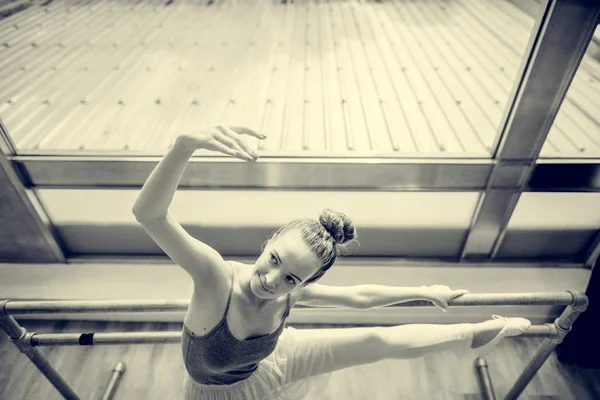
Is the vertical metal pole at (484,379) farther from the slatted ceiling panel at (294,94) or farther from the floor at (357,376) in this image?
the slatted ceiling panel at (294,94)

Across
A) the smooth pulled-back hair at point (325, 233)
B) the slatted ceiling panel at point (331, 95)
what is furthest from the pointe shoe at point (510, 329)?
the slatted ceiling panel at point (331, 95)

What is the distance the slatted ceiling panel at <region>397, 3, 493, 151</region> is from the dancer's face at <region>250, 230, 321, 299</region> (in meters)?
1.56

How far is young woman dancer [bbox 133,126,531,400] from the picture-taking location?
103cm

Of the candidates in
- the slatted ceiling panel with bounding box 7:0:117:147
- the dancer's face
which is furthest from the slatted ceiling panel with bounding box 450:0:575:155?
the slatted ceiling panel with bounding box 7:0:117:147

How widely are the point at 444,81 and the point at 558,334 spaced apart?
1.99 metres

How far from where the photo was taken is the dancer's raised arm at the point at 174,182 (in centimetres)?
97

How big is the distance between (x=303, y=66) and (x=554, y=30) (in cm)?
199

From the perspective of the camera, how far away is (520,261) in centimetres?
257

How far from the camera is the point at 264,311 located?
127 cm

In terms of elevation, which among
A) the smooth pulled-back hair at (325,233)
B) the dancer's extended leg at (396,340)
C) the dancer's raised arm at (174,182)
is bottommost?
the dancer's extended leg at (396,340)

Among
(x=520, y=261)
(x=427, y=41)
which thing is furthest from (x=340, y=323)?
(x=427, y=41)

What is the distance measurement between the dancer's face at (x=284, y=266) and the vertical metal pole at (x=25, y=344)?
3.48 feet

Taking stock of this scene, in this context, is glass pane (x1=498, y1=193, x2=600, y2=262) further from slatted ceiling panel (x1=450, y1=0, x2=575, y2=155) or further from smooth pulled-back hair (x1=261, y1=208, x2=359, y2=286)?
smooth pulled-back hair (x1=261, y1=208, x2=359, y2=286)

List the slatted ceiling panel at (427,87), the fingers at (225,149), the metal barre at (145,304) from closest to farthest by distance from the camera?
the fingers at (225,149), the metal barre at (145,304), the slatted ceiling panel at (427,87)
